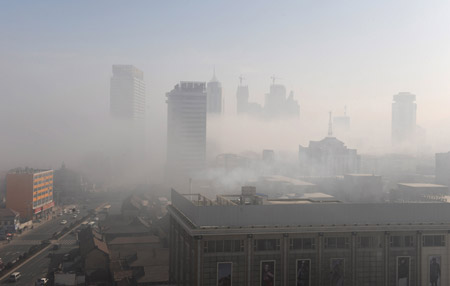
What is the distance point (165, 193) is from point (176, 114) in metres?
40.6

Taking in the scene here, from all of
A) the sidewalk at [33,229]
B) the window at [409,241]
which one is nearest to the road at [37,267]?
the sidewalk at [33,229]

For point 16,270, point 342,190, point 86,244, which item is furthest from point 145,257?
point 342,190

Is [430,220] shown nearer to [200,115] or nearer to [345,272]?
[345,272]

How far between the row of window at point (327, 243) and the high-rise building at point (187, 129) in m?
135

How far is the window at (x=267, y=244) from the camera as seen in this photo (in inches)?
1233

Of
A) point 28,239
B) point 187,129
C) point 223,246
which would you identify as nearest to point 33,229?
point 28,239

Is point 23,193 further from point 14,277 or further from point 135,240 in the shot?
point 14,277

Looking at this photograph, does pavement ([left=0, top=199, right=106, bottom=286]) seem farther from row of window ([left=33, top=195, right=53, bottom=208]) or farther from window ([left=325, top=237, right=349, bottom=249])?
window ([left=325, top=237, right=349, bottom=249])

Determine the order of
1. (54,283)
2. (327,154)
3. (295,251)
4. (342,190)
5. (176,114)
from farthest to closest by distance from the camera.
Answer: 1. (176,114)
2. (327,154)
3. (342,190)
4. (54,283)
5. (295,251)

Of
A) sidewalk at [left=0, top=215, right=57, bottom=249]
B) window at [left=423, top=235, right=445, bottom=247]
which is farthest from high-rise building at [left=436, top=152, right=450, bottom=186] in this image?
sidewalk at [left=0, top=215, right=57, bottom=249]

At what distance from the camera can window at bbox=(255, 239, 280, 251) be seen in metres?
31.3

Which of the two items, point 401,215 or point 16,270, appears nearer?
point 401,215

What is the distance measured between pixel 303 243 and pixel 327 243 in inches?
71.2

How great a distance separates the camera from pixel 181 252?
36719 mm
